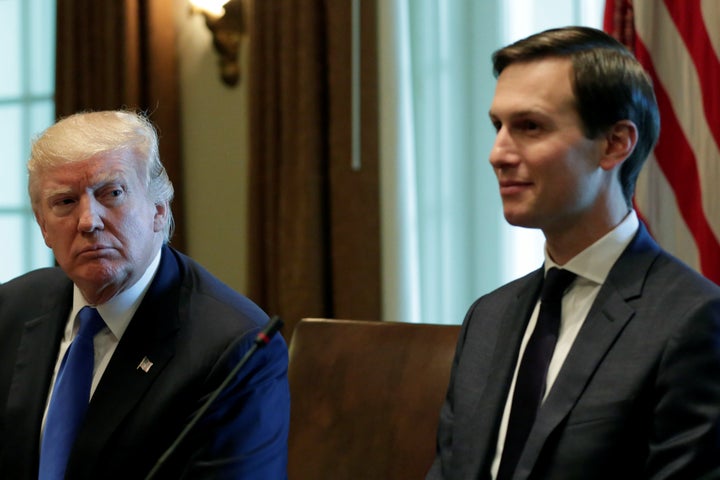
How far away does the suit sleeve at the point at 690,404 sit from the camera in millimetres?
1673

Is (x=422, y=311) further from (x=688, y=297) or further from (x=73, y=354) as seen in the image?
(x=688, y=297)

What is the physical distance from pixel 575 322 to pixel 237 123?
2940 mm

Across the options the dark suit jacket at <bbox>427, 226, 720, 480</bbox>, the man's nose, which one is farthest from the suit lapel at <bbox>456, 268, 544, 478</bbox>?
the man's nose

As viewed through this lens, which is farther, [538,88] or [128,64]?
[128,64]

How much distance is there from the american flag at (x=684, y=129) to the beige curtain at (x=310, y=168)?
1187 mm

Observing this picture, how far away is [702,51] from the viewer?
3.16 metres

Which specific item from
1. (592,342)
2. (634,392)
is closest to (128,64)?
(592,342)

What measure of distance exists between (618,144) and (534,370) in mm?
491

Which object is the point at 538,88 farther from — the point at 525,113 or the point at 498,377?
the point at 498,377

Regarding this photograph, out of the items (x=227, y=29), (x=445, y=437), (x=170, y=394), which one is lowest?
(x=445, y=437)

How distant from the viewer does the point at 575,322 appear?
198 centimetres

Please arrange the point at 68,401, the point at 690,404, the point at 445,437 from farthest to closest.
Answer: the point at 68,401 < the point at 445,437 < the point at 690,404

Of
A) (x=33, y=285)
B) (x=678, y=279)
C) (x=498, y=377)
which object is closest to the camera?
(x=678, y=279)

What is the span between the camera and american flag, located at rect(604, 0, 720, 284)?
10.2ft
